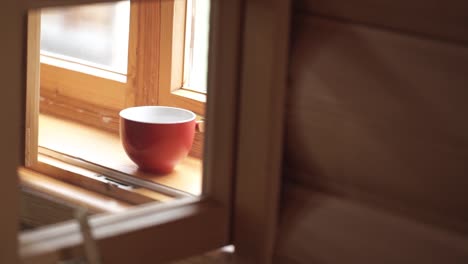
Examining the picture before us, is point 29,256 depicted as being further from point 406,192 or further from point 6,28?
point 406,192

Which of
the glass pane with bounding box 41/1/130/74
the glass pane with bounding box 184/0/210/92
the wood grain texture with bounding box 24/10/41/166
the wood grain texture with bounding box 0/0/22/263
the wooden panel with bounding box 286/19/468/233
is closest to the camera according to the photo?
the wood grain texture with bounding box 0/0/22/263

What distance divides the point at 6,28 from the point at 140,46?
0.76 meters

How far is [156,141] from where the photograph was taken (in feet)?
4.64

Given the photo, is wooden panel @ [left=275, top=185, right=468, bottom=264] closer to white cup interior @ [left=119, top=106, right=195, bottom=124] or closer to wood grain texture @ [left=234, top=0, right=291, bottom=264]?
wood grain texture @ [left=234, top=0, right=291, bottom=264]

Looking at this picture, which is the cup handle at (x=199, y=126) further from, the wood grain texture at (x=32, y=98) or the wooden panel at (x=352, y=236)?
the wooden panel at (x=352, y=236)

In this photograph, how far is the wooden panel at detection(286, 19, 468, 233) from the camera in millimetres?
871

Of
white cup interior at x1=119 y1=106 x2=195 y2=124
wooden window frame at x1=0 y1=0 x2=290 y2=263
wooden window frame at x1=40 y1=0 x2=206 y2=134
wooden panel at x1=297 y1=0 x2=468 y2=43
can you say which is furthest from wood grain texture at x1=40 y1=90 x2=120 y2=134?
wooden panel at x1=297 y1=0 x2=468 y2=43

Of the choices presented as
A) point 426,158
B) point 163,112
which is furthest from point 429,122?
point 163,112

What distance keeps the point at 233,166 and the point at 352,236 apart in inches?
6.8

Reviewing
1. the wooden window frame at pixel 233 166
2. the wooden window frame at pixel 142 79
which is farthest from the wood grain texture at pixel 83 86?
the wooden window frame at pixel 233 166

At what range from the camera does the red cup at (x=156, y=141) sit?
1.41 meters

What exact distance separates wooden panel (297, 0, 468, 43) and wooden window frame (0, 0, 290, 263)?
0.06 m

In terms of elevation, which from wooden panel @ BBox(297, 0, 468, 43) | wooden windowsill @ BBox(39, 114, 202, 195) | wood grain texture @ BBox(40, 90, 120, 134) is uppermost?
wooden panel @ BBox(297, 0, 468, 43)

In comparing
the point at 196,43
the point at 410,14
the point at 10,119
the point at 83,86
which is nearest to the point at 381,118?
the point at 410,14
